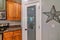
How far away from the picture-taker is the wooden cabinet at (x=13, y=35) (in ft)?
12.3

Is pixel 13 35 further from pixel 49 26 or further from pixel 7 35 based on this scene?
pixel 49 26

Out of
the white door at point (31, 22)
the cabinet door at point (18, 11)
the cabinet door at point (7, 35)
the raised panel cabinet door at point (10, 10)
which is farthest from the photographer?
the cabinet door at point (18, 11)

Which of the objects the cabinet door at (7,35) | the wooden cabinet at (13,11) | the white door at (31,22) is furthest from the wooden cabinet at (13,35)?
the wooden cabinet at (13,11)

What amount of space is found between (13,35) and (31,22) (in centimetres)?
84

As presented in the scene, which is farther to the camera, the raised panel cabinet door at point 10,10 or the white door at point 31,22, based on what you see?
the raised panel cabinet door at point 10,10

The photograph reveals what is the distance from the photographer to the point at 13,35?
4.13 m

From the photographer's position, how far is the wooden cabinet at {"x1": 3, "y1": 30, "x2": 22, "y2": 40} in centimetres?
376

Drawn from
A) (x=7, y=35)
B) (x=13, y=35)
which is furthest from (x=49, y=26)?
(x=7, y=35)

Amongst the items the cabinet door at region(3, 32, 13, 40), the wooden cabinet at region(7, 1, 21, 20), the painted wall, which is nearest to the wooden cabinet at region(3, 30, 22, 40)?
the cabinet door at region(3, 32, 13, 40)

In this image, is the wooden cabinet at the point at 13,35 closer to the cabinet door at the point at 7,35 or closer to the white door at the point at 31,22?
the cabinet door at the point at 7,35

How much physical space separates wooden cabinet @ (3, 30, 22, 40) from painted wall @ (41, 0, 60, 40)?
3.54 feet

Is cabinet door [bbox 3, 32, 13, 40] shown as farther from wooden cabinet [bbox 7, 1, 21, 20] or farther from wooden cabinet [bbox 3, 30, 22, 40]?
wooden cabinet [bbox 7, 1, 21, 20]

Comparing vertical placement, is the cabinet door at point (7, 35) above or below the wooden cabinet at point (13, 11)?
below

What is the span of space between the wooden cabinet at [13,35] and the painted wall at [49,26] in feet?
3.54
